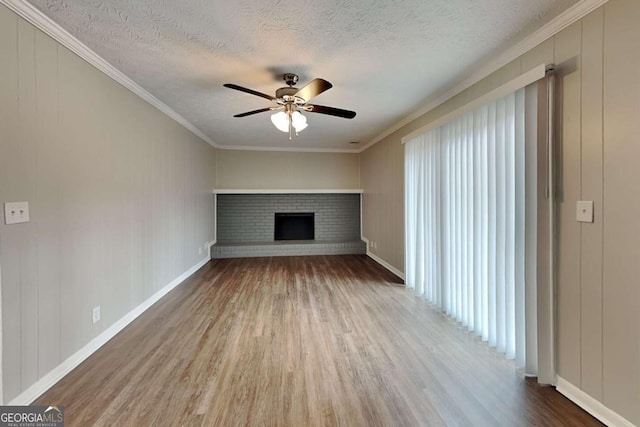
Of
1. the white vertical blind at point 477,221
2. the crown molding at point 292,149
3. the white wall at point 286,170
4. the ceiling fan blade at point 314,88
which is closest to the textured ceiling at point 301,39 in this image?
the ceiling fan blade at point 314,88

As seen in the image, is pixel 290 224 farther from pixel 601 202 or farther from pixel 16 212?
pixel 601 202

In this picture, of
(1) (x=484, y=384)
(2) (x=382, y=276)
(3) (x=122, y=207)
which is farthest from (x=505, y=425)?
(3) (x=122, y=207)

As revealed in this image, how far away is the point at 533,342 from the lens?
6.40 feet

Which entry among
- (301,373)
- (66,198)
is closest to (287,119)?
(66,198)

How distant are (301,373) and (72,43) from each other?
288cm

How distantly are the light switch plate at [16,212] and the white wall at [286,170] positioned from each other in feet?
15.2

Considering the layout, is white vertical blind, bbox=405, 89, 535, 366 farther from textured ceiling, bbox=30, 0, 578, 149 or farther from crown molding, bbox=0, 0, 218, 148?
crown molding, bbox=0, 0, 218, 148

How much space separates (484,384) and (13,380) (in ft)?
9.35

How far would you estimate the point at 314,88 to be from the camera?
7.38 ft

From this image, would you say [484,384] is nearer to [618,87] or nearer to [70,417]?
[618,87]

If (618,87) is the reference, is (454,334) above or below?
below

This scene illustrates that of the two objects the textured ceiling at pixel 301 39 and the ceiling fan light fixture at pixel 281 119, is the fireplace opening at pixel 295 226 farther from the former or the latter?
the ceiling fan light fixture at pixel 281 119

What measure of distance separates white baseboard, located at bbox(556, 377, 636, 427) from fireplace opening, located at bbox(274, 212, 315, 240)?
5499 mm

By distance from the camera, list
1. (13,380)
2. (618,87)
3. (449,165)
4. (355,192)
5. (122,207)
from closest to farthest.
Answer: (618,87)
(13,380)
(122,207)
(449,165)
(355,192)
